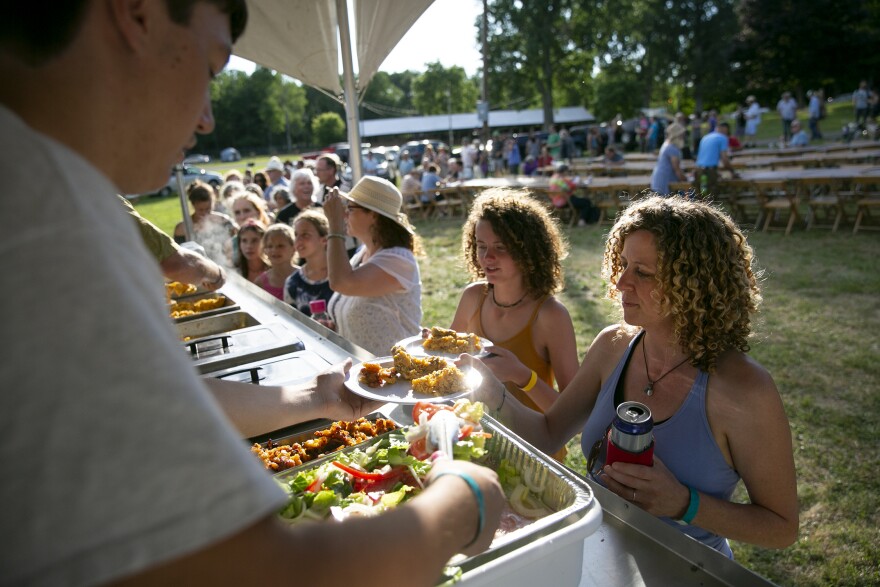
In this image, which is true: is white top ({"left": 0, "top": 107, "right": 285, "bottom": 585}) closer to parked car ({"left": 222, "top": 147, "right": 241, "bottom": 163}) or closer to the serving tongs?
A: the serving tongs

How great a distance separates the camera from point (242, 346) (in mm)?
3246

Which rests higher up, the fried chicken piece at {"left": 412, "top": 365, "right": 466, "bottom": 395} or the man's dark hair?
the man's dark hair

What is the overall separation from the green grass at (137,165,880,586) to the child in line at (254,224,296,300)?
1836 mm

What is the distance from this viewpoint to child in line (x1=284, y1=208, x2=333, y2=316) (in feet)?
14.5

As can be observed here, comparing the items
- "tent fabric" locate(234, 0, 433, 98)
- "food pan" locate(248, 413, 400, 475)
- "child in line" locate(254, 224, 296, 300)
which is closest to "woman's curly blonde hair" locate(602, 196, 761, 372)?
"food pan" locate(248, 413, 400, 475)

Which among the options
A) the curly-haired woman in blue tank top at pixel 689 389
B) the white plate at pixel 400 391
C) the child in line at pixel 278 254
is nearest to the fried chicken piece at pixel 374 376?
the white plate at pixel 400 391

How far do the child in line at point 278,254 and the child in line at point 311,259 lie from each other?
18.5 inches

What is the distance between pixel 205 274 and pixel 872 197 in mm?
11111

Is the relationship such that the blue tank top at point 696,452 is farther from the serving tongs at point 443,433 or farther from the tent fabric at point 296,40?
the tent fabric at point 296,40

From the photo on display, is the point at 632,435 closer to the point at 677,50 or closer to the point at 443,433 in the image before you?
the point at 443,433

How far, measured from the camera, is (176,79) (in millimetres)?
718

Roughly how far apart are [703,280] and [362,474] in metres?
1.28

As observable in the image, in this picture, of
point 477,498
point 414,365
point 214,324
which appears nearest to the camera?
point 477,498

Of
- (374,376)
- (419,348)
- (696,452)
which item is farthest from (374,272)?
(696,452)
